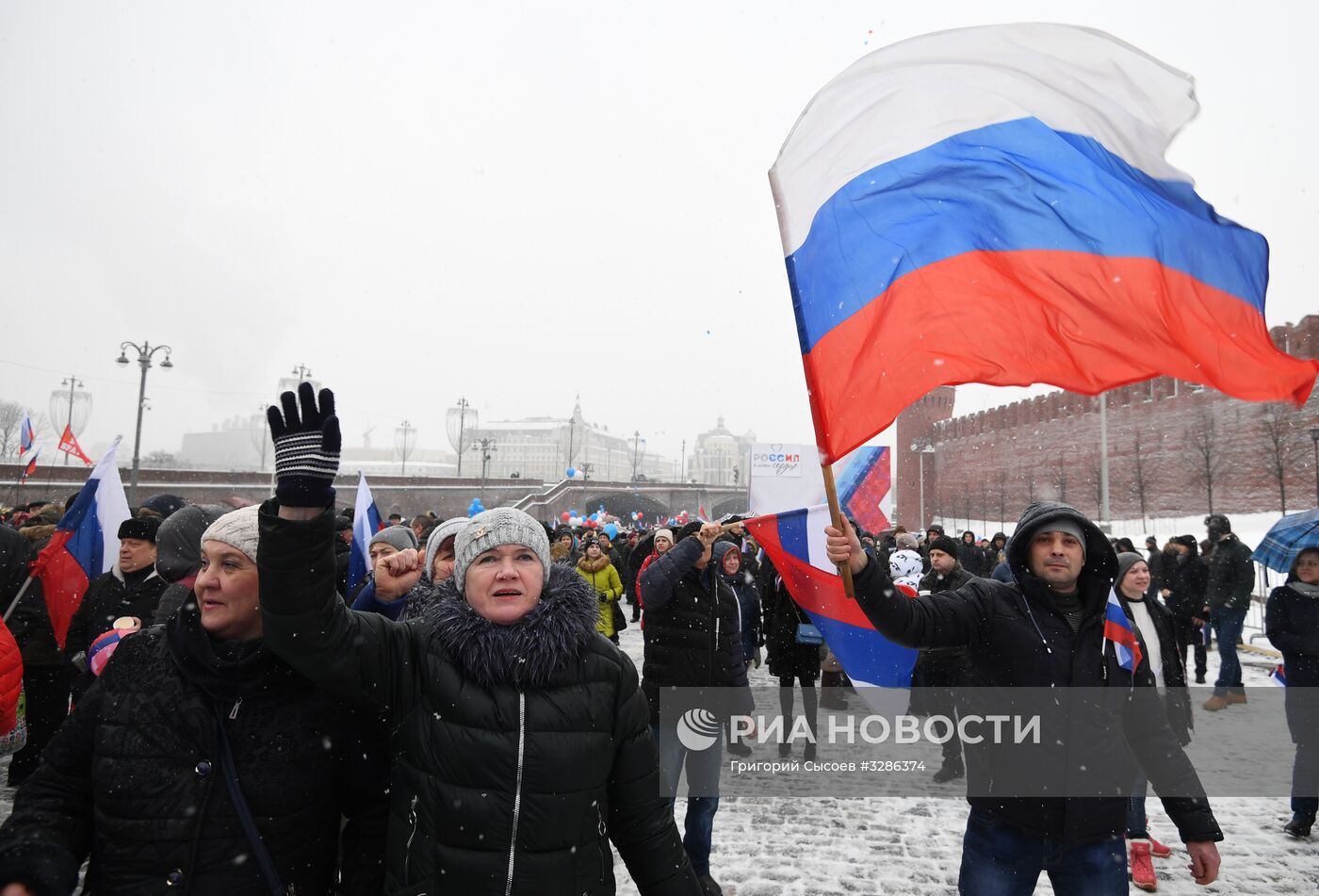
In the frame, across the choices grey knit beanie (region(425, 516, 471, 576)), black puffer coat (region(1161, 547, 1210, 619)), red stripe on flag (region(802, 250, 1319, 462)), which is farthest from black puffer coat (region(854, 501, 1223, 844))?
black puffer coat (region(1161, 547, 1210, 619))

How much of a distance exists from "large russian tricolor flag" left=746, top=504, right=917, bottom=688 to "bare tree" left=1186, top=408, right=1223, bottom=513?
1198 inches

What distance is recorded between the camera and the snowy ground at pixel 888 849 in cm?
376

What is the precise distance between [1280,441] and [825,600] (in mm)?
29942

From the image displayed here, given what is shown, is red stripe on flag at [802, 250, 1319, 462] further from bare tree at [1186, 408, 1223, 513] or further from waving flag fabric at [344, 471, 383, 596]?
bare tree at [1186, 408, 1223, 513]

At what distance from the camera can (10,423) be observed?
50.9m

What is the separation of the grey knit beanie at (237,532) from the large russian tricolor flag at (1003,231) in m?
1.71

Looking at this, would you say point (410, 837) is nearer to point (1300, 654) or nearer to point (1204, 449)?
point (1300, 654)

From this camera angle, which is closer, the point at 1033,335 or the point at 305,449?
the point at 305,449

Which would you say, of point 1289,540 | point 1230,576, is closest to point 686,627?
point 1289,540

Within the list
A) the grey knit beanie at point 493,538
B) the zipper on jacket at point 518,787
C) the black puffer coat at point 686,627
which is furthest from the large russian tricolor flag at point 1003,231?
the black puffer coat at point 686,627

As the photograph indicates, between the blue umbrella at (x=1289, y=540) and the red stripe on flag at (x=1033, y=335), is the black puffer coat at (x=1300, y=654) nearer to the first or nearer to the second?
the blue umbrella at (x=1289, y=540)

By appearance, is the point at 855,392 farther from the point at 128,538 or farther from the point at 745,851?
the point at 128,538

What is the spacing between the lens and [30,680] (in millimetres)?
4477

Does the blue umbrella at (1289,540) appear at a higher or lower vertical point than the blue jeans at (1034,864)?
higher
